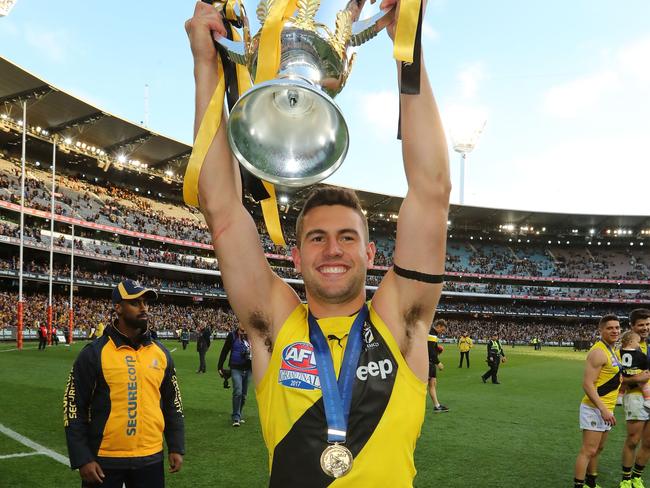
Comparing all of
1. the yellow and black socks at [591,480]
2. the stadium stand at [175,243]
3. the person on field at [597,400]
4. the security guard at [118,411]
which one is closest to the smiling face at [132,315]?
the security guard at [118,411]

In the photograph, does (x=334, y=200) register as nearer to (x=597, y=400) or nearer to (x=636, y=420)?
(x=597, y=400)

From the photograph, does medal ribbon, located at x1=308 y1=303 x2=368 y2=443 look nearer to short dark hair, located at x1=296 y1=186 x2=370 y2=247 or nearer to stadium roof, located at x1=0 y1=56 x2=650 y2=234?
short dark hair, located at x1=296 y1=186 x2=370 y2=247

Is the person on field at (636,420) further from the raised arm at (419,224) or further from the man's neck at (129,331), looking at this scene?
the raised arm at (419,224)

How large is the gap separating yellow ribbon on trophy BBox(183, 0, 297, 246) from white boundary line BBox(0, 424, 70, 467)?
6.05 metres

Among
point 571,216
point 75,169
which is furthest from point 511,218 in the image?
point 75,169

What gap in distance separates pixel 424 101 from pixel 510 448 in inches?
316

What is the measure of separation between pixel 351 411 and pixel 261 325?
0.50 m

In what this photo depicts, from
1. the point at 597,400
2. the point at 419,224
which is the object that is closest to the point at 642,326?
the point at 597,400

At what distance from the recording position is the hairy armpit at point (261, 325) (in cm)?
211

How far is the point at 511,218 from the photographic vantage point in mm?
61656

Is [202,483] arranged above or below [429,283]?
below

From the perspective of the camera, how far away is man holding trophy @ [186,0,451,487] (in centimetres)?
183

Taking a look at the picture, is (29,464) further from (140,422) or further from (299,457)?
(299,457)

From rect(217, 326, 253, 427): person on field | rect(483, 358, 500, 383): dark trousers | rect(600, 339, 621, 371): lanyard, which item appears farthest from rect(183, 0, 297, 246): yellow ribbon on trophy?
rect(483, 358, 500, 383): dark trousers
